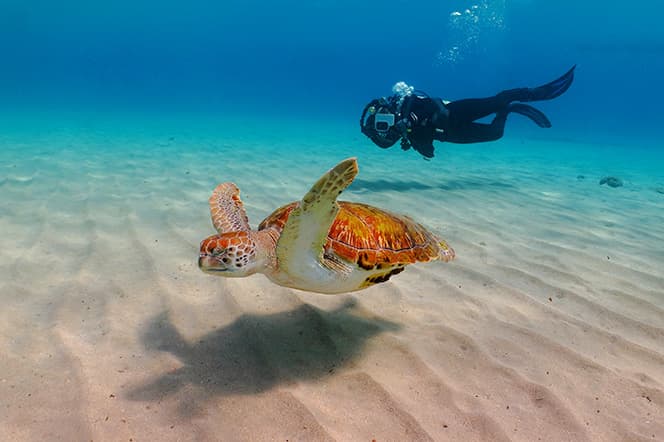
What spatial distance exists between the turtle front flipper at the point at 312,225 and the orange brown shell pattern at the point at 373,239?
22 cm

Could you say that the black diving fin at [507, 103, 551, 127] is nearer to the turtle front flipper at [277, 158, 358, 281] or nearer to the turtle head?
the turtle front flipper at [277, 158, 358, 281]

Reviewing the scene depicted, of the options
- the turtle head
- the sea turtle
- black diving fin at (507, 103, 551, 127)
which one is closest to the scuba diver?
black diving fin at (507, 103, 551, 127)

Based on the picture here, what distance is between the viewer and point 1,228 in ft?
14.5

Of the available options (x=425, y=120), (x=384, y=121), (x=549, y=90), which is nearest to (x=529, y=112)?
(x=549, y=90)

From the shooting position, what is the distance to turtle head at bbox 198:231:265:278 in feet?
6.14

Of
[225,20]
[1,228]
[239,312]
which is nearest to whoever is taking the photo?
[239,312]

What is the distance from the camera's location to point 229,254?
1.89 metres

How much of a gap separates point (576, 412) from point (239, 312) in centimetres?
213

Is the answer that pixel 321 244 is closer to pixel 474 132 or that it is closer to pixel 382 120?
pixel 382 120

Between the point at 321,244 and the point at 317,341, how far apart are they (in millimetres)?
902

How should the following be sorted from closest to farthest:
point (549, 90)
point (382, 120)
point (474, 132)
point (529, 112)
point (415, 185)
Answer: point (382, 120)
point (415, 185)
point (474, 132)
point (549, 90)
point (529, 112)

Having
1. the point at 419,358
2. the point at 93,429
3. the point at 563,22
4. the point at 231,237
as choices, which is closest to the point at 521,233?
the point at 419,358

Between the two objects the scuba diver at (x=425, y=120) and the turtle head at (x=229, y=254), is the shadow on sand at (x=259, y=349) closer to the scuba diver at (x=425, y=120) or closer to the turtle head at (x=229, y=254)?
the turtle head at (x=229, y=254)

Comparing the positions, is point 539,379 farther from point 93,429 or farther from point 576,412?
point 93,429
